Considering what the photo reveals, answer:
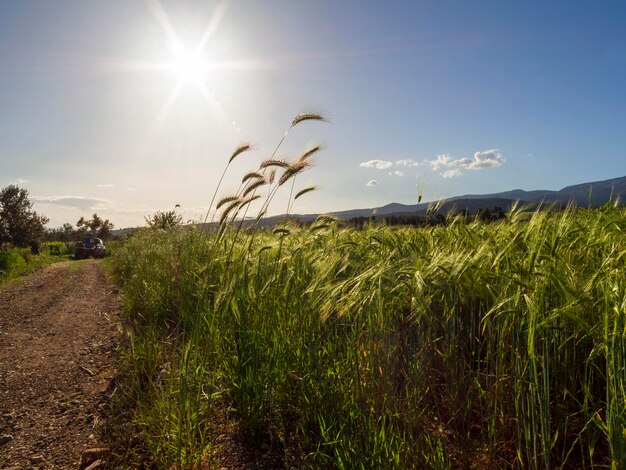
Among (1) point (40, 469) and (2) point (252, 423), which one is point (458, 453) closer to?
(2) point (252, 423)

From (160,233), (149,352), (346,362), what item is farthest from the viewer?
(160,233)

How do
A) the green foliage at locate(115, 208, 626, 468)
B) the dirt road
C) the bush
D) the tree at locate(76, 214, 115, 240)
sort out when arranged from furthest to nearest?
the tree at locate(76, 214, 115, 240), the bush, the dirt road, the green foliage at locate(115, 208, 626, 468)

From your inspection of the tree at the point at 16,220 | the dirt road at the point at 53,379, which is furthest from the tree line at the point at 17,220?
the dirt road at the point at 53,379

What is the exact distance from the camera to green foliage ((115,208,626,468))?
1788mm

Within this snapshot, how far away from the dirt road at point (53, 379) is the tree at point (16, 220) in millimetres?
16535

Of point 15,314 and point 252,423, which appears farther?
point 15,314

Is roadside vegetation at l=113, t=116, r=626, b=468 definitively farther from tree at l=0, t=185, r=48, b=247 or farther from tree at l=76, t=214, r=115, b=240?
tree at l=76, t=214, r=115, b=240

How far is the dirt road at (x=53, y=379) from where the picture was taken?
2771 millimetres

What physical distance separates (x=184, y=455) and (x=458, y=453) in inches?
58.3

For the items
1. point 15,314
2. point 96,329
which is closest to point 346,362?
point 96,329

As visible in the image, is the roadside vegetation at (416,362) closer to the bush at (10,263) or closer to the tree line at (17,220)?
the bush at (10,263)

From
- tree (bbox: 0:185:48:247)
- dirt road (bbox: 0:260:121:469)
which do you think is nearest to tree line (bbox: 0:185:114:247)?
tree (bbox: 0:185:48:247)

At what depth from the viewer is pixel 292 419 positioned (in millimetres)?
2748

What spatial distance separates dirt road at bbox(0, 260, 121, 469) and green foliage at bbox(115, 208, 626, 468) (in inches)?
35.6
